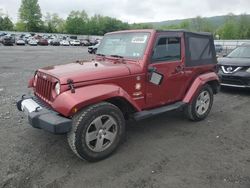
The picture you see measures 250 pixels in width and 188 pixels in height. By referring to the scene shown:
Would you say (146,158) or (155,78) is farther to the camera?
(155,78)

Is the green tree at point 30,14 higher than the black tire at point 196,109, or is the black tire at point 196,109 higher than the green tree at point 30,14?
the green tree at point 30,14

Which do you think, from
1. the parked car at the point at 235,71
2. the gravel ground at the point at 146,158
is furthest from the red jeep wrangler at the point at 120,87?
the parked car at the point at 235,71

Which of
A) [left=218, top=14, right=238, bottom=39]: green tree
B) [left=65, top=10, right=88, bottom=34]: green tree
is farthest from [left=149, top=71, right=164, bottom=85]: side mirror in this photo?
[left=65, top=10, right=88, bottom=34]: green tree

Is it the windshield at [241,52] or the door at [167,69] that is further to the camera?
the windshield at [241,52]

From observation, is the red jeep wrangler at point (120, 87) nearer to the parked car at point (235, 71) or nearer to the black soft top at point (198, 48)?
the black soft top at point (198, 48)

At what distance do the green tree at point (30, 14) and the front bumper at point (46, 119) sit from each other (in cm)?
10257

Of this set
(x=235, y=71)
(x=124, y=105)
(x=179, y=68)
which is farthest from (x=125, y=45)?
(x=235, y=71)

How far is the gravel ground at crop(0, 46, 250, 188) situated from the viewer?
11.9 feet

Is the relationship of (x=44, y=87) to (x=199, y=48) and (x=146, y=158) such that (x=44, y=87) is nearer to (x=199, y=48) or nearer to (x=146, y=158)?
(x=146, y=158)

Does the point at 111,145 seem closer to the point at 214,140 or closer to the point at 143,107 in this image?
the point at 143,107

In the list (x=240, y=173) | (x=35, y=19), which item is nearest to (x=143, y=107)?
(x=240, y=173)

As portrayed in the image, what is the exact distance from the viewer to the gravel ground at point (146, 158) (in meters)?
3.64

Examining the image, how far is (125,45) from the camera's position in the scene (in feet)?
17.0

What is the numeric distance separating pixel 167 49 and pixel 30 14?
106 meters
